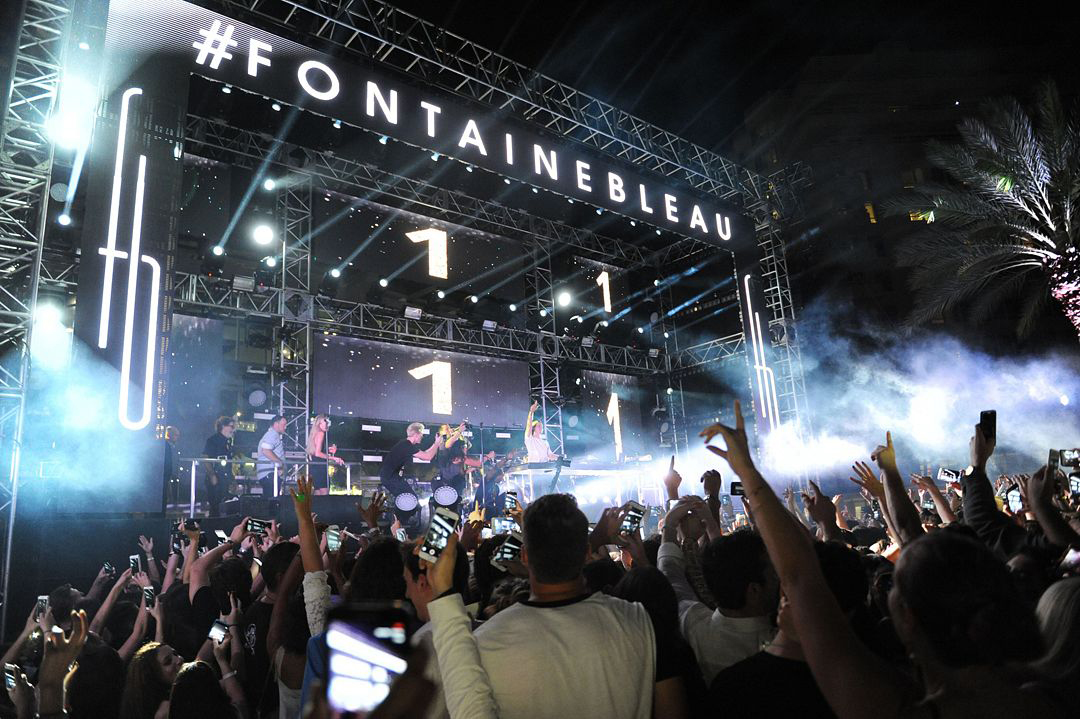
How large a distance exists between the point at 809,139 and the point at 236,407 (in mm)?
25842

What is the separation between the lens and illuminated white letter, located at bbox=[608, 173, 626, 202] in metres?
12.6

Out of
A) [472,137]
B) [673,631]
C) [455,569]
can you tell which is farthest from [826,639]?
[472,137]

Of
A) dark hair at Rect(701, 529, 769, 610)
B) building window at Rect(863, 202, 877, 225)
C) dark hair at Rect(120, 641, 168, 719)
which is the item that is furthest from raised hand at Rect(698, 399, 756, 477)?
building window at Rect(863, 202, 877, 225)

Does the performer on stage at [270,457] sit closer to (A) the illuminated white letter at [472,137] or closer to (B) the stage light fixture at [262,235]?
(B) the stage light fixture at [262,235]

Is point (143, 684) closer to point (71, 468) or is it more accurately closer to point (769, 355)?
point (71, 468)

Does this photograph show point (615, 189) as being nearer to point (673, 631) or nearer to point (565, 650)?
point (673, 631)

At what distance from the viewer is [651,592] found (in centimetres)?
268

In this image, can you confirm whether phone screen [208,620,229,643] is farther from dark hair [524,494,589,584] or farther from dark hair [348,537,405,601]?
dark hair [524,494,589,584]

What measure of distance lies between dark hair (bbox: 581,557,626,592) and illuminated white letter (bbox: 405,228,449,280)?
15.2 meters

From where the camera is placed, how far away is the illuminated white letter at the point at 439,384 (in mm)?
17750

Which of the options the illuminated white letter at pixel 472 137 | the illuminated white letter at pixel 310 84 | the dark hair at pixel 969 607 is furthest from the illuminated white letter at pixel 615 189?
the dark hair at pixel 969 607

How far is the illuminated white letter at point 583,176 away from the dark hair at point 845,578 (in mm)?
10575

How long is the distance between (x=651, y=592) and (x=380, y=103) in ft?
29.9

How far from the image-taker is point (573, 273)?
68.9 feet
